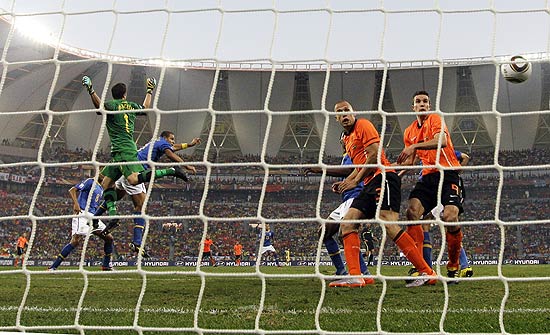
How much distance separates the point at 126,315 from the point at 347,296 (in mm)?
1907

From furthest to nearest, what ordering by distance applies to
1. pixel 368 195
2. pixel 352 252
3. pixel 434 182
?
pixel 434 182, pixel 352 252, pixel 368 195

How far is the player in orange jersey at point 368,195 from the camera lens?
16.2ft

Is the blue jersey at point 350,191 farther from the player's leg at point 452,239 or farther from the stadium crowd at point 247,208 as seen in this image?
the stadium crowd at point 247,208

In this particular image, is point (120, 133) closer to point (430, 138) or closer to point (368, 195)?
point (368, 195)

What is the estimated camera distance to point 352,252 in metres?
5.31

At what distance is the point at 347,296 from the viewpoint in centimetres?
481

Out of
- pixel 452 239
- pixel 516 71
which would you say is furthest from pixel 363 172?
pixel 516 71

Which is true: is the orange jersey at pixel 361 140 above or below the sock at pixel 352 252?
above

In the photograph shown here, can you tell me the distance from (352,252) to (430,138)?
1.31 metres

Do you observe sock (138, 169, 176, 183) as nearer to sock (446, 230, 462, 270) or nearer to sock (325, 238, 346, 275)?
sock (325, 238, 346, 275)

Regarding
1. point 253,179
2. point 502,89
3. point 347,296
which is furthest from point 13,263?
point 502,89

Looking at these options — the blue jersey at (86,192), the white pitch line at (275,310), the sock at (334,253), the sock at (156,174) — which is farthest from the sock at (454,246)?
the blue jersey at (86,192)

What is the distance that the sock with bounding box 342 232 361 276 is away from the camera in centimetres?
528

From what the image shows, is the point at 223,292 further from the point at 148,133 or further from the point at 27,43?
the point at 148,133
